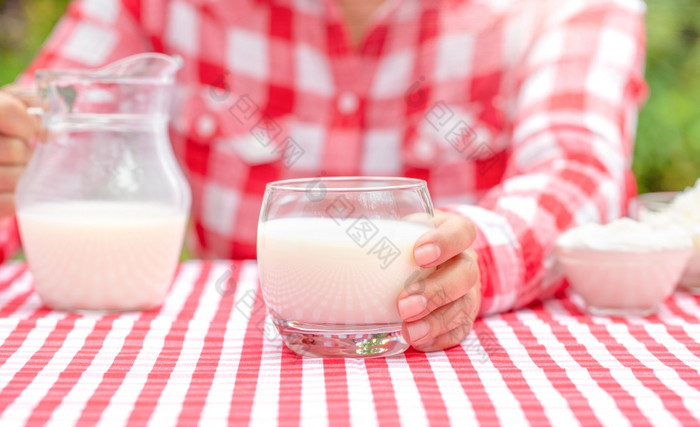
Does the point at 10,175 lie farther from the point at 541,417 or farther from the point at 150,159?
the point at 541,417

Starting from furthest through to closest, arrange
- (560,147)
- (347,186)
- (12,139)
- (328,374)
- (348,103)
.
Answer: (348,103) < (560,147) < (12,139) < (347,186) < (328,374)

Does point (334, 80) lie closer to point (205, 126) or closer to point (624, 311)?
point (205, 126)

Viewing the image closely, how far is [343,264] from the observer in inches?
26.0

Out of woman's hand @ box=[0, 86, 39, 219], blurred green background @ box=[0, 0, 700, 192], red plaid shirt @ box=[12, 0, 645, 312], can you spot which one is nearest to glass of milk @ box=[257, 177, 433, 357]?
woman's hand @ box=[0, 86, 39, 219]

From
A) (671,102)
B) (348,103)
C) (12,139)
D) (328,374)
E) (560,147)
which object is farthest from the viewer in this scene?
(671,102)

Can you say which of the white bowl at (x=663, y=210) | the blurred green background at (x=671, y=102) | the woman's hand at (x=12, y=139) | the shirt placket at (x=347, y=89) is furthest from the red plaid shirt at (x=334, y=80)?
the blurred green background at (x=671, y=102)

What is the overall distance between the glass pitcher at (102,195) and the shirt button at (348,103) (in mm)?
739

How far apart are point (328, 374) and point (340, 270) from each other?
0.09 m

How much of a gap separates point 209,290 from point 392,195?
44 cm

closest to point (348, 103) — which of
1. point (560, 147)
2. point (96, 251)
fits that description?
point (560, 147)

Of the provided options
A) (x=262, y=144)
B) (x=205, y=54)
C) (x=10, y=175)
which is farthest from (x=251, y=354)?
(x=205, y=54)

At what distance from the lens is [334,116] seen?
5.48ft

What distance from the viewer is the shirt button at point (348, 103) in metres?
1.64

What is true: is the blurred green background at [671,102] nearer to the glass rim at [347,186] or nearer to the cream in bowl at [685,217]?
the cream in bowl at [685,217]
